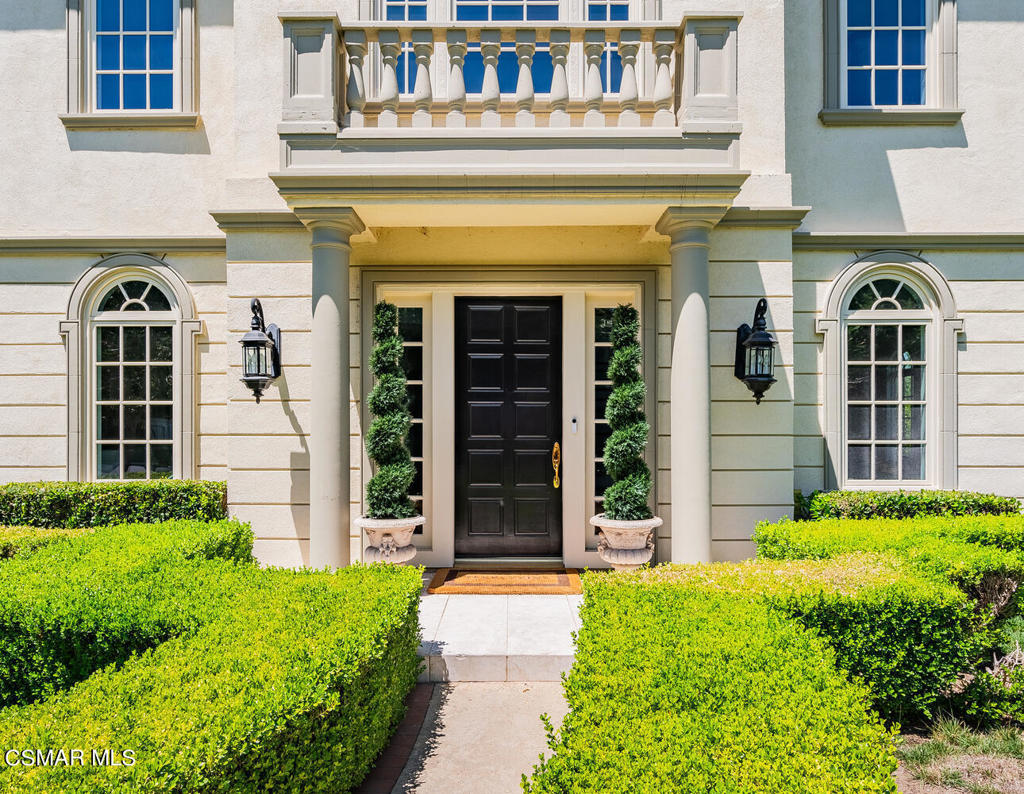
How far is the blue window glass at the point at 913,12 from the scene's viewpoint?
6402 mm

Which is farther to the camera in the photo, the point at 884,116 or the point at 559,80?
the point at 884,116

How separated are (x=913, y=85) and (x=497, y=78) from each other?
15.8ft

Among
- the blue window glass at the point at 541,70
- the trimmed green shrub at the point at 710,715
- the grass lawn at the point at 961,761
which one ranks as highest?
the blue window glass at the point at 541,70

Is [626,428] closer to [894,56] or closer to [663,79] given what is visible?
[663,79]

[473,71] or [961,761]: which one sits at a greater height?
[473,71]

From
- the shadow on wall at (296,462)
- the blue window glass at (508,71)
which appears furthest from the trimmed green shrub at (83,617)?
the blue window glass at (508,71)

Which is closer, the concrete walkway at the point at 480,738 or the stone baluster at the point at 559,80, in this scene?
the concrete walkway at the point at 480,738

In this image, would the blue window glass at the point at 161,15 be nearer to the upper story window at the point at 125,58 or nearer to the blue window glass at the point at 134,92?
the upper story window at the point at 125,58

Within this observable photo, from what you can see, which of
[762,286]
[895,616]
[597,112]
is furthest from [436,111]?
[895,616]

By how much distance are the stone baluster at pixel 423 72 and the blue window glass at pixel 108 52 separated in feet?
12.9

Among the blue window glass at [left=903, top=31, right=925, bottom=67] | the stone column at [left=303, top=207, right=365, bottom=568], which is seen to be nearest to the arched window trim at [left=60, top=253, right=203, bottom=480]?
the stone column at [left=303, top=207, right=365, bottom=568]

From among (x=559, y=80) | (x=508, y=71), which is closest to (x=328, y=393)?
(x=559, y=80)

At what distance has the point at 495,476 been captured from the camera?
21.3 feet

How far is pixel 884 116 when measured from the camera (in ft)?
20.5
